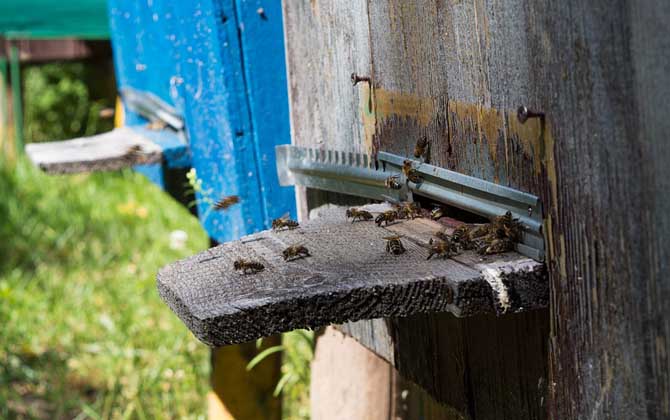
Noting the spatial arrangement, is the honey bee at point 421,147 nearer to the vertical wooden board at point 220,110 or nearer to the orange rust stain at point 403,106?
the orange rust stain at point 403,106

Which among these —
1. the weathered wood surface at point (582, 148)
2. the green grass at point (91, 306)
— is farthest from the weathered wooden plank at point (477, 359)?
the green grass at point (91, 306)

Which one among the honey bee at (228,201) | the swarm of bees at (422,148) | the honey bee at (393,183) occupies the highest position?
the swarm of bees at (422,148)

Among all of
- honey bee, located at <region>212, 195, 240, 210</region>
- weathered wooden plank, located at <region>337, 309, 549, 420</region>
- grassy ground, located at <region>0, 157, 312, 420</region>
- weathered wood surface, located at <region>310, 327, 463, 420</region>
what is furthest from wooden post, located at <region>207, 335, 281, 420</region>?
weathered wooden plank, located at <region>337, 309, 549, 420</region>

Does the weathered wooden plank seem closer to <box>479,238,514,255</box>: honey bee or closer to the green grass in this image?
<box>479,238,514,255</box>: honey bee

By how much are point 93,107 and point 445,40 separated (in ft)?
27.2

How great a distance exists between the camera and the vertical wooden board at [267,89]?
247 cm

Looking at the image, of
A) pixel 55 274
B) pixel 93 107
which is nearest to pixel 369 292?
pixel 55 274

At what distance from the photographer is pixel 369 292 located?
1.40m

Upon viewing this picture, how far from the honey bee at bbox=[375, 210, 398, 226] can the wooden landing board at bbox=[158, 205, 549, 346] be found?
0.21 meters

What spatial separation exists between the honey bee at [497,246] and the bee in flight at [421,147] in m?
0.33

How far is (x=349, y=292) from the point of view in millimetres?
1399

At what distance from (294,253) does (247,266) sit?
0.08 m

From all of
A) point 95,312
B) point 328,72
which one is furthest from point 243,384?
point 95,312

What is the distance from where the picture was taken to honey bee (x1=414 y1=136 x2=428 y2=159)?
5.79 feet
